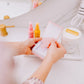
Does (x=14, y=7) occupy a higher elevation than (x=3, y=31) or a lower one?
higher

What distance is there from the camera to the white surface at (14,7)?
0.72 metres

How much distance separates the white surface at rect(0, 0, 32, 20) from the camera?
72 centimetres

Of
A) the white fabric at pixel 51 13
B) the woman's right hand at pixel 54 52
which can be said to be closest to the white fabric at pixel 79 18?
the white fabric at pixel 51 13

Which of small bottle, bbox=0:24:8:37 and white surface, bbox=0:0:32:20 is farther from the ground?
white surface, bbox=0:0:32:20

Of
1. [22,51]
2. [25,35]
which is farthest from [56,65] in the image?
[25,35]

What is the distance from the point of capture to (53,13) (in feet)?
2.41

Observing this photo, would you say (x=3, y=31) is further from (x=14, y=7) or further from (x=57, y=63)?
(x=57, y=63)

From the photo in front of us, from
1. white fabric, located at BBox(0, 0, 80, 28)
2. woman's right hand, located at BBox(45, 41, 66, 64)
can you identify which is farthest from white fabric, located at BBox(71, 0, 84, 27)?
woman's right hand, located at BBox(45, 41, 66, 64)

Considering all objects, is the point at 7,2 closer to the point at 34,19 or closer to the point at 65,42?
the point at 34,19

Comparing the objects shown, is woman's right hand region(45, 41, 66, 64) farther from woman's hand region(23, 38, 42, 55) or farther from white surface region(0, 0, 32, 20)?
white surface region(0, 0, 32, 20)

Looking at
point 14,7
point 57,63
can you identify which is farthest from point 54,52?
point 14,7

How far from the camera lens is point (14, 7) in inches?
29.2

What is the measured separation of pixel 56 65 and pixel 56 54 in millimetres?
76

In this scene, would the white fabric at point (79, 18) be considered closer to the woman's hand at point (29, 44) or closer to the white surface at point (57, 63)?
the white surface at point (57, 63)
